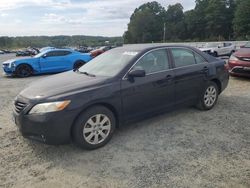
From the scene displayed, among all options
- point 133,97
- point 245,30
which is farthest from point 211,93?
point 245,30

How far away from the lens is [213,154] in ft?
12.9

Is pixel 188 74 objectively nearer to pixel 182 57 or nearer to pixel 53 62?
pixel 182 57

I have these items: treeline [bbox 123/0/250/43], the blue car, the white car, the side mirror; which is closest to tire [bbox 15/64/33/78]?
the blue car

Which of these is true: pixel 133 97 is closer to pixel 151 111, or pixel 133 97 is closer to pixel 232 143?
pixel 151 111

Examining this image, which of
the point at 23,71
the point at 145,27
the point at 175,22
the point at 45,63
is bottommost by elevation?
the point at 23,71

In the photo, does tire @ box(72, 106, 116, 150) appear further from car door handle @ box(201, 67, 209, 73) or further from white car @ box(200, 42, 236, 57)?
white car @ box(200, 42, 236, 57)

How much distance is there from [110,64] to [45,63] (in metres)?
9.02

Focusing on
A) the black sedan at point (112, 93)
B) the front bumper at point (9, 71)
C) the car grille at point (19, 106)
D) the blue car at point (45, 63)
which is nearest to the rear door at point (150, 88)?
the black sedan at point (112, 93)

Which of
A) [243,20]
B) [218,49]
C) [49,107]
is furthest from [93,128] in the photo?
[243,20]

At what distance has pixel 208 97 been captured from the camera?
→ 593 cm

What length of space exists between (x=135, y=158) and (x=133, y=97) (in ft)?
3.54

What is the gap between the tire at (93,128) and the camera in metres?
3.97

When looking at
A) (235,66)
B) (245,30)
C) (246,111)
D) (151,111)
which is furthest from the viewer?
(245,30)

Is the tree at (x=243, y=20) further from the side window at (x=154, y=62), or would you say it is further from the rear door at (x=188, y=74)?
the side window at (x=154, y=62)
